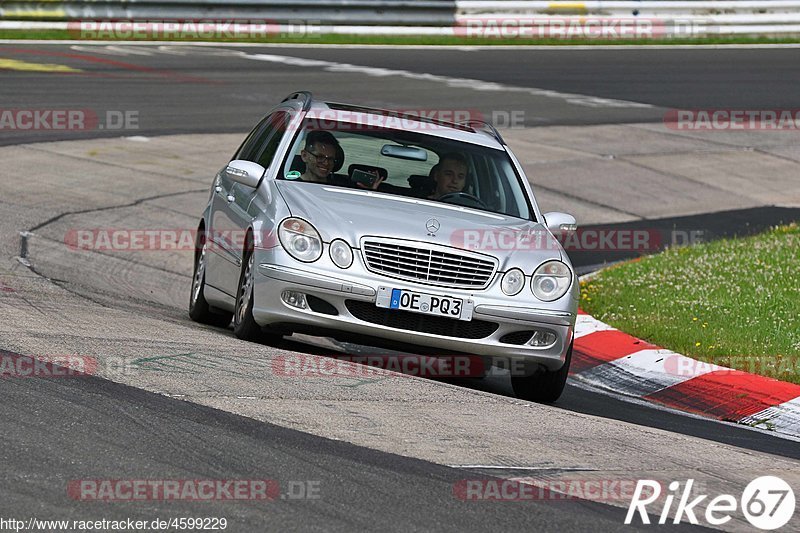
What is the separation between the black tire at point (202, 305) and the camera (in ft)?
32.8

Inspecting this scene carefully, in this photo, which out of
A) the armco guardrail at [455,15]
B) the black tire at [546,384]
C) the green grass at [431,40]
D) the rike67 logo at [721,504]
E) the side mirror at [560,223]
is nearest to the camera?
the rike67 logo at [721,504]

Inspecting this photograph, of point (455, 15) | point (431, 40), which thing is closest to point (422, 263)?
point (431, 40)

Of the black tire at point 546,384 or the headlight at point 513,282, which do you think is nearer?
the headlight at point 513,282

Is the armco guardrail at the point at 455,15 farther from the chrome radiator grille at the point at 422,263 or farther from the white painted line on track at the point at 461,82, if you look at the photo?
the chrome radiator grille at the point at 422,263

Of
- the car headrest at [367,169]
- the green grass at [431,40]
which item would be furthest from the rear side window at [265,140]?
the green grass at [431,40]

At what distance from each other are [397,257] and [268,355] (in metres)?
0.92

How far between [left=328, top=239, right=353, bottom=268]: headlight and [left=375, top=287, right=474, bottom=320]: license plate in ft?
0.82

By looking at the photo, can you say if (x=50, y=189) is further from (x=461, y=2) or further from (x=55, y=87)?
(x=461, y=2)

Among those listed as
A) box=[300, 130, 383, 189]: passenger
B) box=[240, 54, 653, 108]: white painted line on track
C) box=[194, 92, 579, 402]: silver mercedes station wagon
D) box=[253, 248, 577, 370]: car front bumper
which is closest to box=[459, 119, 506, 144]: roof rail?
box=[194, 92, 579, 402]: silver mercedes station wagon

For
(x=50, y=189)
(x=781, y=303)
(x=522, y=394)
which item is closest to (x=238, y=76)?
(x=50, y=189)

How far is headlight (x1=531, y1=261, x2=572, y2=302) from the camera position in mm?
8406

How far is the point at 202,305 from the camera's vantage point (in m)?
10.1

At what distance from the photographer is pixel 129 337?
26.3ft

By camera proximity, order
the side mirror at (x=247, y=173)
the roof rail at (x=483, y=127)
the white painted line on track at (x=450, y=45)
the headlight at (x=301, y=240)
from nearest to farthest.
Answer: the headlight at (x=301, y=240) → the side mirror at (x=247, y=173) → the roof rail at (x=483, y=127) → the white painted line on track at (x=450, y=45)
